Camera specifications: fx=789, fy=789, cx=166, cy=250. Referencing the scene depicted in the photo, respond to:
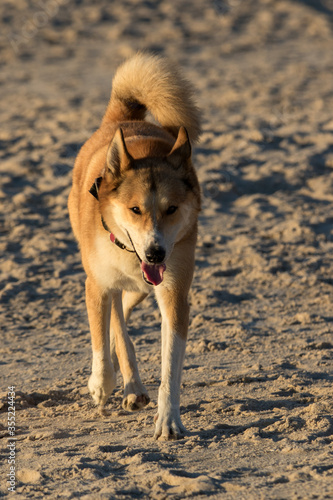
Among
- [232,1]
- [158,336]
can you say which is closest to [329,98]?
[232,1]

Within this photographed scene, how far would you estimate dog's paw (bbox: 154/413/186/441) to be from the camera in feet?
12.8

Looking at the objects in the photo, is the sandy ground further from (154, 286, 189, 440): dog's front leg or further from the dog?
the dog

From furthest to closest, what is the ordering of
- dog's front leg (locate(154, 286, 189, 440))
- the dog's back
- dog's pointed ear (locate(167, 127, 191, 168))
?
1. the dog's back
2. dog's pointed ear (locate(167, 127, 191, 168))
3. dog's front leg (locate(154, 286, 189, 440))

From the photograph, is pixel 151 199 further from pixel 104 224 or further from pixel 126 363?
pixel 126 363

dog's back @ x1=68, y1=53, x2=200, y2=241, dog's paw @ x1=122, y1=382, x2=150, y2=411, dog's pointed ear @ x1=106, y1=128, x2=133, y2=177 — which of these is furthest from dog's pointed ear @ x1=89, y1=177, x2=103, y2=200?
dog's paw @ x1=122, y1=382, x2=150, y2=411

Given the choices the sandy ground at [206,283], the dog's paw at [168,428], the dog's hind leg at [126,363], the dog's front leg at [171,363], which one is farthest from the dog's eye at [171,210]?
the sandy ground at [206,283]

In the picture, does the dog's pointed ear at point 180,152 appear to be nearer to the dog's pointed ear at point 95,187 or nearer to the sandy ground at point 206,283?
the dog's pointed ear at point 95,187

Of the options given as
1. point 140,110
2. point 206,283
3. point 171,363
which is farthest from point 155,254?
point 206,283

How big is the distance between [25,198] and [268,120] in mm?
3634

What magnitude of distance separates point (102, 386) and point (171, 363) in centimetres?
55

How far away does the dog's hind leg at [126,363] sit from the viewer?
4.37m

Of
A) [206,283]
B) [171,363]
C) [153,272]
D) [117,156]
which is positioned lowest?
[206,283]

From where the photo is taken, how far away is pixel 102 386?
174 inches

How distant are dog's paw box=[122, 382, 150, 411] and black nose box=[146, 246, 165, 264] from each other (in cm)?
92
